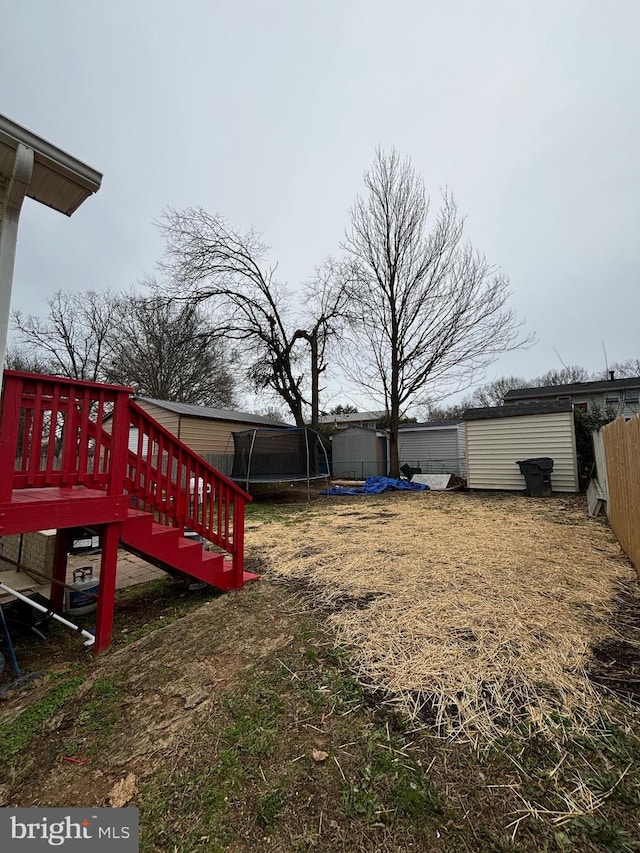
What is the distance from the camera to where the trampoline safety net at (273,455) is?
10000 mm

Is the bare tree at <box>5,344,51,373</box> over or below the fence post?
over

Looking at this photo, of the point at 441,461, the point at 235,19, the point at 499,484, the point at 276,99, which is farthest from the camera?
the point at 441,461

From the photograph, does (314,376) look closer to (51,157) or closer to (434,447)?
(434,447)

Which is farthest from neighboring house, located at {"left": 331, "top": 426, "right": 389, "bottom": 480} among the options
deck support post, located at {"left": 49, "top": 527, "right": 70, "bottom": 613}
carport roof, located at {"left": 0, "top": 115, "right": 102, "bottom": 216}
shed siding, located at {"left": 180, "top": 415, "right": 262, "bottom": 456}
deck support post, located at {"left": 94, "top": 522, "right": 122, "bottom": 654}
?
carport roof, located at {"left": 0, "top": 115, "right": 102, "bottom": 216}

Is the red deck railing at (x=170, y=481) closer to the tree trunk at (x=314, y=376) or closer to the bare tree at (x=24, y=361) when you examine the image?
the tree trunk at (x=314, y=376)

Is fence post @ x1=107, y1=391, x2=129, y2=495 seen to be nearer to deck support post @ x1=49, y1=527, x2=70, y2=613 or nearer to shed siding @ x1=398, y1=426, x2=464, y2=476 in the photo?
deck support post @ x1=49, y1=527, x2=70, y2=613

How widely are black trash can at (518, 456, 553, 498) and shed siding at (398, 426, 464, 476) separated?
7739mm

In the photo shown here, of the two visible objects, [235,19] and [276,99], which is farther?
[276,99]

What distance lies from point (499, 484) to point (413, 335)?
5.76 m

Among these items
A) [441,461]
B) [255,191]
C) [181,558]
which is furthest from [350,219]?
[181,558]

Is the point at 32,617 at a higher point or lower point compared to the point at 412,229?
lower

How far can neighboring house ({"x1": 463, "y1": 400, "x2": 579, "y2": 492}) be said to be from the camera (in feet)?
A: 30.9

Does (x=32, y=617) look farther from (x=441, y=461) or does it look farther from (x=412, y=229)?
(x=441, y=461)

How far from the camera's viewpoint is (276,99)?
816 centimetres
